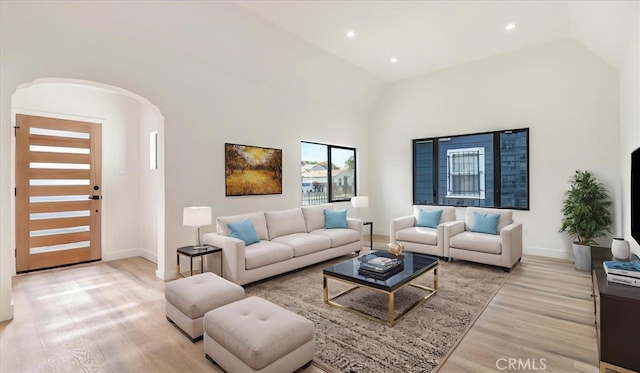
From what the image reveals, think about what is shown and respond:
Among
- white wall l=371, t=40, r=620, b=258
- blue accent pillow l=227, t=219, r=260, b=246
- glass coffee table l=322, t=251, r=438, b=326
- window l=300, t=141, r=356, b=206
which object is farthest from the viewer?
window l=300, t=141, r=356, b=206

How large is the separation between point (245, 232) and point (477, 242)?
134 inches

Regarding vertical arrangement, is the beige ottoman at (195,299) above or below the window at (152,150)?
below

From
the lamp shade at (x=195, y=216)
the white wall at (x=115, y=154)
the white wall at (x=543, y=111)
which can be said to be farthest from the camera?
the white wall at (x=115, y=154)

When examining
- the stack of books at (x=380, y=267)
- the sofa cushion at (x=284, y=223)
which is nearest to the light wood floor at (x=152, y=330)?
the stack of books at (x=380, y=267)

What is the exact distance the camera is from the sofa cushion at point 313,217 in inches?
204

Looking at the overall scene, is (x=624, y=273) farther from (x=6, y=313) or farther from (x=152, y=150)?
(x=152, y=150)

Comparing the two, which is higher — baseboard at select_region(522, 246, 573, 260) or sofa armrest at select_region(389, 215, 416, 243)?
sofa armrest at select_region(389, 215, 416, 243)

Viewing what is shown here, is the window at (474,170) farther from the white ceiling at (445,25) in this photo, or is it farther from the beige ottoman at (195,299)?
the beige ottoman at (195,299)

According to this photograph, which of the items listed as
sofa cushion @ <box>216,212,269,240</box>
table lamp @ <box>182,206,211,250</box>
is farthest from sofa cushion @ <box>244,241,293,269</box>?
table lamp @ <box>182,206,211,250</box>

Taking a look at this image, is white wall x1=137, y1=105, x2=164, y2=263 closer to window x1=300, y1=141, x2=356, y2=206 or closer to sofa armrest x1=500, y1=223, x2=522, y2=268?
window x1=300, y1=141, x2=356, y2=206

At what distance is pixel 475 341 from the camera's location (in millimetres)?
2506

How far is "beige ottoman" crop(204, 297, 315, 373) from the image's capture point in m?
1.88

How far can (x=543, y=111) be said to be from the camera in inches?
208

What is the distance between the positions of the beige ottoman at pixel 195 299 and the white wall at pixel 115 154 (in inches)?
112
